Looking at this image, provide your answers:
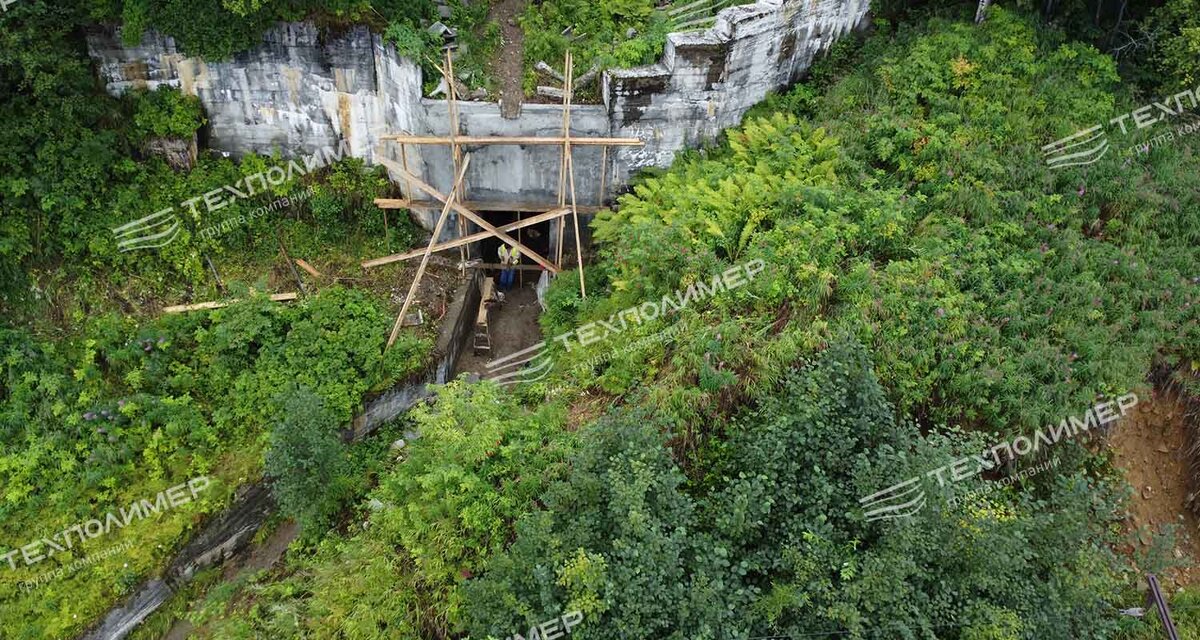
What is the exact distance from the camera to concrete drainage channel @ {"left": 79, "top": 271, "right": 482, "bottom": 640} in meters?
12.9

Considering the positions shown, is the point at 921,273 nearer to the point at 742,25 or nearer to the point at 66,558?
the point at 742,25

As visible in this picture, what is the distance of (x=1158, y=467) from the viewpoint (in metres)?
11.2

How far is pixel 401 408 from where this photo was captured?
51.5 ft

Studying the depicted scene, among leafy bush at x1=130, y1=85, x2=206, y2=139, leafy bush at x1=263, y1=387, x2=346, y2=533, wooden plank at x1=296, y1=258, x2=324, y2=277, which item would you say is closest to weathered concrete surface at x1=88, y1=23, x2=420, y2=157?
leafy bush at x1=130, y1=85, x2=206, y2=139

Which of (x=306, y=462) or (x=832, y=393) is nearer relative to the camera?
(x=832, y=393)

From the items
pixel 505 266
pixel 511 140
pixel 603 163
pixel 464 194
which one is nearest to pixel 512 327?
pixel 505 266

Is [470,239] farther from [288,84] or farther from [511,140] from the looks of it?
[288,84]

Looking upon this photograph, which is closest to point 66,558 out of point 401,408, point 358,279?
point 401,408

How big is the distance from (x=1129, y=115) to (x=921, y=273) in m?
6.48

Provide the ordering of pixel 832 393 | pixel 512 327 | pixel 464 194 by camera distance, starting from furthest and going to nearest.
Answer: pixel 512 327
pixel 464 194
pixel 832 393

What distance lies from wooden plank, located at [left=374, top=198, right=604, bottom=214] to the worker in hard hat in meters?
1.02

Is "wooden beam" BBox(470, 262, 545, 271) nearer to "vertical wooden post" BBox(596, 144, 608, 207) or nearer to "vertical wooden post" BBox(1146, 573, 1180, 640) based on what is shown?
"vertical wooden post" BBox(596, 144, 608, 207)

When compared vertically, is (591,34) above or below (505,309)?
above

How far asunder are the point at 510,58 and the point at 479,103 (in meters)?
1.67
